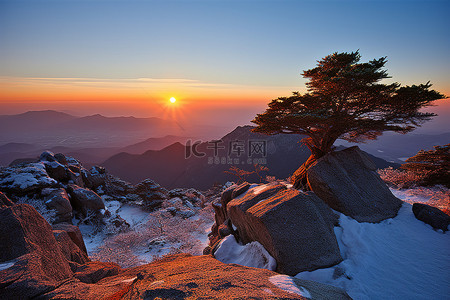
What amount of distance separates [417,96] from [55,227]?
1984 centimetres

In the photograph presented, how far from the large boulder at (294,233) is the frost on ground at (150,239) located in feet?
33.8

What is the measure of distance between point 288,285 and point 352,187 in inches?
322

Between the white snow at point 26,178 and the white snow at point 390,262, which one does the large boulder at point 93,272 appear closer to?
the white snow at point 390,262

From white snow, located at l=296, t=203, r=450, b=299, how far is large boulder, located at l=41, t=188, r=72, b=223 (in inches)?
799

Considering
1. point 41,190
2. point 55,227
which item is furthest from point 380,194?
point 41,190

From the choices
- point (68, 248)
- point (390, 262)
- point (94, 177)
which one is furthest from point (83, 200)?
point (390, 262)

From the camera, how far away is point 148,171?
11019 cm

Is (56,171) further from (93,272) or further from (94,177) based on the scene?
(93,272)

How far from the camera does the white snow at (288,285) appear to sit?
3991 millimetres

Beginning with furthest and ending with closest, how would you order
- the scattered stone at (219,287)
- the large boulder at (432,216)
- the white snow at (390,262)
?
the large boulder at (432,216) → the white snow at (390,262) → the scattered stone at (219,287)

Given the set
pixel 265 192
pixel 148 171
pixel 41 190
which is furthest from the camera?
pixel 148 171

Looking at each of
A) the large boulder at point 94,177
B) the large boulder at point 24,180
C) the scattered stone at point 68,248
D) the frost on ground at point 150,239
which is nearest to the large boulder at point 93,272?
the scattered stone at point 68,248

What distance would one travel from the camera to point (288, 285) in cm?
429

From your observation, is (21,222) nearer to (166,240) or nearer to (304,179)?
(304,179)
